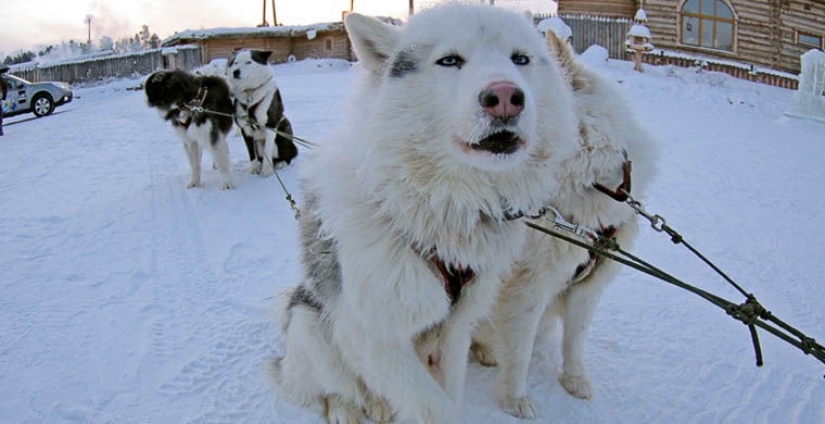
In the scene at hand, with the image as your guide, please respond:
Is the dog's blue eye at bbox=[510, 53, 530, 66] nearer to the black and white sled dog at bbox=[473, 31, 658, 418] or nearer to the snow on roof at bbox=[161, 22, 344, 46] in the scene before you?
the black and white sled dog at bbox=[473, 31, 658, 418]

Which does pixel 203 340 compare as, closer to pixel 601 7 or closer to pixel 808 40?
pixel 601 7

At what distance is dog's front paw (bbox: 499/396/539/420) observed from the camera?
2.90 m

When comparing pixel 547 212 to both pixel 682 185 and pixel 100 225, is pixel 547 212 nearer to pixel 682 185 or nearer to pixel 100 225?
pixel 100 225

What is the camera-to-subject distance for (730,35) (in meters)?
23.4

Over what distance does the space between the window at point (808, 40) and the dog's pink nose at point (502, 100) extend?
2755 centimetres

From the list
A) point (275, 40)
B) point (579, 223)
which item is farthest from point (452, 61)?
point (275, 40)

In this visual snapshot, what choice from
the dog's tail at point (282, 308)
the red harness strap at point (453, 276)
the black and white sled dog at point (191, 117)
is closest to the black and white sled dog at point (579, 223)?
the red harness strap at point (453, 276)

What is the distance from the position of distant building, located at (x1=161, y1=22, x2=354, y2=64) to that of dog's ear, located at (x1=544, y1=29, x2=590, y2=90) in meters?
27.4

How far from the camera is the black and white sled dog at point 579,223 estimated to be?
281cm

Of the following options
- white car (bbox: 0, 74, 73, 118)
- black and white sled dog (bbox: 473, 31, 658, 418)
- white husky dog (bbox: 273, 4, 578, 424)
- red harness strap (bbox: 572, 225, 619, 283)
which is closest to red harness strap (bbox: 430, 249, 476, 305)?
white husky dog (bbox: 273, 4, 578, 424)

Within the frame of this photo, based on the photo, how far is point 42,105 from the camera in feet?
57.4

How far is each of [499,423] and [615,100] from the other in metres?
1.76

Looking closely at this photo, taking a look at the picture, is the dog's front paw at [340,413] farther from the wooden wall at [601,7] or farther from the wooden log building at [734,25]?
the wooden wall at [601,7]

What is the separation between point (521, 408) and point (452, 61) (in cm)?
181
